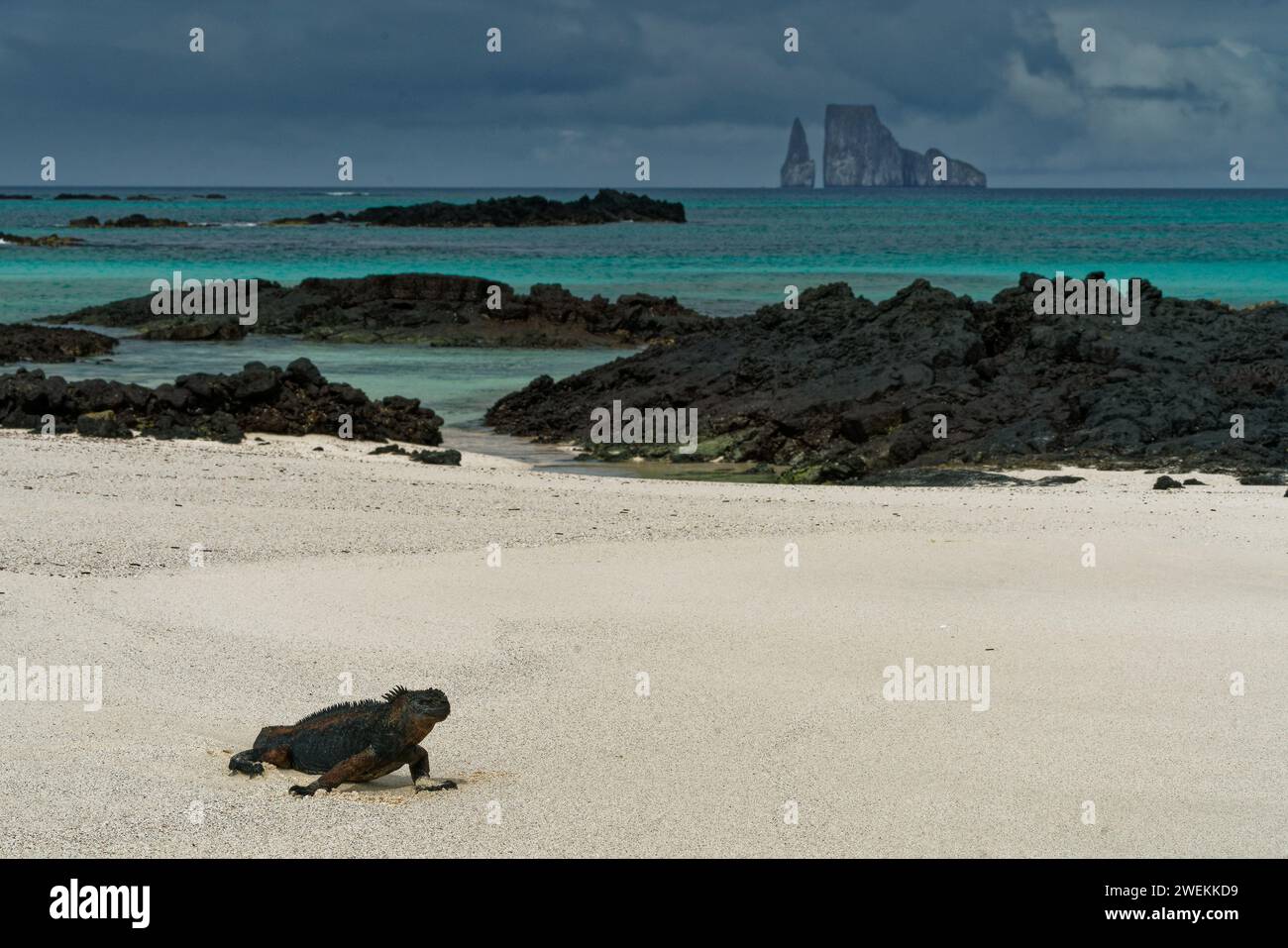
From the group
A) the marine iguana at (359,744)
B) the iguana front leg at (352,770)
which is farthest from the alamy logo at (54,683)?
the iguana front leg at (352,770)

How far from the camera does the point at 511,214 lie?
377ft

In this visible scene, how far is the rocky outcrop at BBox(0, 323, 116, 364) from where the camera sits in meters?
31.9

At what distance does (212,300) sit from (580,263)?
29391 mm

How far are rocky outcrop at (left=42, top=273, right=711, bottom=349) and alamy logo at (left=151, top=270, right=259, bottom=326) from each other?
330 mm

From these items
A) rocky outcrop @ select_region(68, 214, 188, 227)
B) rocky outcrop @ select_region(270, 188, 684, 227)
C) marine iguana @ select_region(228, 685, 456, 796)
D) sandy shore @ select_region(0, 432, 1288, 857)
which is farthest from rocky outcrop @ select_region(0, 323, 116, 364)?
rocky outcrop @ select_region(270, 188, 684, 227)

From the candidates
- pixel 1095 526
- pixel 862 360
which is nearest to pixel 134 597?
pixel 1095 526

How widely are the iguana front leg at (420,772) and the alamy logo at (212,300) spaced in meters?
36.1

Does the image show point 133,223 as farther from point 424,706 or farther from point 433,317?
point 424,706

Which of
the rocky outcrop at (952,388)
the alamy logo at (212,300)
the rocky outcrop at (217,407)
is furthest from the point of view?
the alamy logo at (212,300)

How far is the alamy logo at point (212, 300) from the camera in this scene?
4144cm

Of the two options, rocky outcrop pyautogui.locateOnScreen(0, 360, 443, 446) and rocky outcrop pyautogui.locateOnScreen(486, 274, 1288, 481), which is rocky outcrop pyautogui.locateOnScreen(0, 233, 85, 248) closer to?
rocky outcrop pyautogui.locateOnScreen(486, 274, 1288, 481)

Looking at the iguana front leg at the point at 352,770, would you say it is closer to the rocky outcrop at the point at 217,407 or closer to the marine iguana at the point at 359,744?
the marine iguana at the point at 359,744

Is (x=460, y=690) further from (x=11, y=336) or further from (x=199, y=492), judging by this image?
(x=11, y=336)

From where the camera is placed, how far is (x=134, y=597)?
9.24 metres
